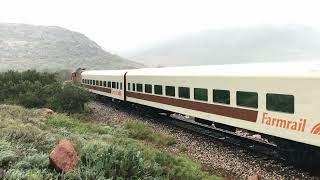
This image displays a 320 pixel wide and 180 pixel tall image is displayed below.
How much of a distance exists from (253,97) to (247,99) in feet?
1.35

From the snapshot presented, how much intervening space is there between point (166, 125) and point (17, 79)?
13845 millimetres

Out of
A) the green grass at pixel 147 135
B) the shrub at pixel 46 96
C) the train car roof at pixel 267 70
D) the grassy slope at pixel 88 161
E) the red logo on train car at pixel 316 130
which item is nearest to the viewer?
the grassy slope at pixel 88 161

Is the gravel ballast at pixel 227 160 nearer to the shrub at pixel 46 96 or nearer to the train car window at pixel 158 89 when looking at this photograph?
the train car window at pixel 158 89

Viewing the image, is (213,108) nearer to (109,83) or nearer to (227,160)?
(227,160)

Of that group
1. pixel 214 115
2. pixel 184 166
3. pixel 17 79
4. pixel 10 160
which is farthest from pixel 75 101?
pixel 10 160

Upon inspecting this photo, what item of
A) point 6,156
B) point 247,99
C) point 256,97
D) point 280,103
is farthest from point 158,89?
point 6,156

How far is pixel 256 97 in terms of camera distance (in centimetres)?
1388

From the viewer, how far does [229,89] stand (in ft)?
51.1

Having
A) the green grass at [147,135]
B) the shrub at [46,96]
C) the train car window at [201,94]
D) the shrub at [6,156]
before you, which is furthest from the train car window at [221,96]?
the shrub at [46,96]

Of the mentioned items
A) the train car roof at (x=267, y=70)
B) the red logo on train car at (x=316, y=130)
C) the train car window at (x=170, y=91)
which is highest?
the train car roof at (x=267, y=70)

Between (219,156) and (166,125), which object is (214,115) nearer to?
(219,156)

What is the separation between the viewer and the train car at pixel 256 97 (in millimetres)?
11539

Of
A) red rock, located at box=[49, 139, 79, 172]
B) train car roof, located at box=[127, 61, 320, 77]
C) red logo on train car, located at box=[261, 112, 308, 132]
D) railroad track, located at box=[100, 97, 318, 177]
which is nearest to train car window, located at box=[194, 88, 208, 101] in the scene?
train car roof, located at box=[127, 61, 320, 77]

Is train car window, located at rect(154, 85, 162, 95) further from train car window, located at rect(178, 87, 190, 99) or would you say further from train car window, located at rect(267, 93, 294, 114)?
train car window, located at rect(267, 93, 294, 114)
